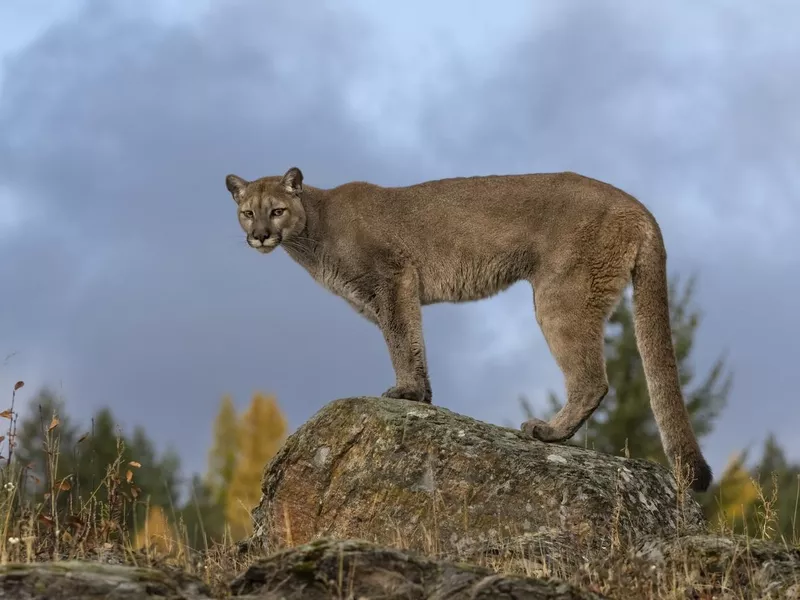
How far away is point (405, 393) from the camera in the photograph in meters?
8.45

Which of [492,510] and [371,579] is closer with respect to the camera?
[371,579]

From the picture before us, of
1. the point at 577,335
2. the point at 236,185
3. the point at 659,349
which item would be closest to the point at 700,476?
the point at 659,349

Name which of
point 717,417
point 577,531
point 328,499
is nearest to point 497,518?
point 577,531

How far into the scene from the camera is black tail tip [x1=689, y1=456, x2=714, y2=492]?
752 cm

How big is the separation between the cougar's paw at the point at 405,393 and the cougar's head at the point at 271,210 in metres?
1.98

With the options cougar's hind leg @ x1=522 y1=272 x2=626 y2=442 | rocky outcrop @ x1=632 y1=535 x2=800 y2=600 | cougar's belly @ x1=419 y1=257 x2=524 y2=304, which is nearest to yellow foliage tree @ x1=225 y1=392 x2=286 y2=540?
cougar's belly @ x1=419 y1=257 x2=524 y2=304

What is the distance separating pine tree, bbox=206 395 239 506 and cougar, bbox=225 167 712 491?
25173 mm

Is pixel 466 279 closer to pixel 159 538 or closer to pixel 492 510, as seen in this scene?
pixel 492 510

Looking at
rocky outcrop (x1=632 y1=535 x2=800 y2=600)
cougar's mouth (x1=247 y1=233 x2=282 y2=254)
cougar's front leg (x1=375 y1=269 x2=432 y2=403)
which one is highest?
cougar's mouth (x1=247 y1=233 x2=282 y2=254)

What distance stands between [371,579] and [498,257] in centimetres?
491

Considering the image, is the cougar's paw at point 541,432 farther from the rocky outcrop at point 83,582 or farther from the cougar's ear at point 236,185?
the rocky outcrop at point 83,582

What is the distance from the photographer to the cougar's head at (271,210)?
9547 millimetres

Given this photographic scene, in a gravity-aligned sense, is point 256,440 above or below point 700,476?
above

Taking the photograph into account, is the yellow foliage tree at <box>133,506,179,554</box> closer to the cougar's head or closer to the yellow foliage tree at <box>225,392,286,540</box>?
the cougar's head
